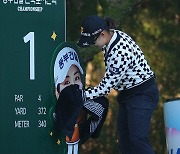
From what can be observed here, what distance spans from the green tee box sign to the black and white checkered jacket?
1.27 ft

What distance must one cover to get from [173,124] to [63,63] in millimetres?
1109

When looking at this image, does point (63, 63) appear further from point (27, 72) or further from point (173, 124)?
point (173, 124)

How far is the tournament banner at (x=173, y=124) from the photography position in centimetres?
523

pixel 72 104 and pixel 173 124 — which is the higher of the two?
pixel 72 104

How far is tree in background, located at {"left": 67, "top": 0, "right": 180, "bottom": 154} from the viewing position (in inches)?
285

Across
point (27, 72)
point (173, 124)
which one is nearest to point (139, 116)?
point (173, 124)

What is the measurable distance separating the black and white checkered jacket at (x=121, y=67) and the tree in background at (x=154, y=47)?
7.61ft

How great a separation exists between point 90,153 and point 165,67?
1.36m

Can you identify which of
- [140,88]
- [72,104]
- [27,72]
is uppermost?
[27,72]

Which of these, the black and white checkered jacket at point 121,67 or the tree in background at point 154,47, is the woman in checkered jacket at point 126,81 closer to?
the black and white checkered jacket at point 121,67

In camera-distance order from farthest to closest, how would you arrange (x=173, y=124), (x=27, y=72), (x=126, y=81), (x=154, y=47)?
1. (x=154, y=47)
2. (x=173, y=124)
3. (x=126, y=81)
4. (x=27, y=72)

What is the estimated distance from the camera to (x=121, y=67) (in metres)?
4.79

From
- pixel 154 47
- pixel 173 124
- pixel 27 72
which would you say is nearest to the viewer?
pixel 27 72

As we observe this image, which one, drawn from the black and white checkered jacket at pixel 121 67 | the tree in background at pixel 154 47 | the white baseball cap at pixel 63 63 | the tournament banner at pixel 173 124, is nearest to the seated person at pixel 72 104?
the white baseball cap at pixel 63 63
